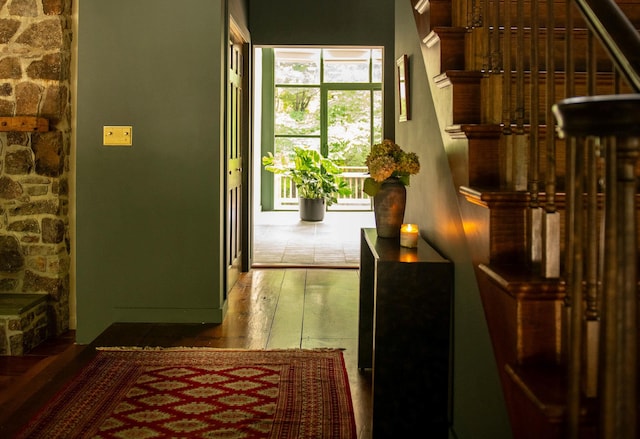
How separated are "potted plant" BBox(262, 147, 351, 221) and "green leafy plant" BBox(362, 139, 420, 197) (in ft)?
24.4

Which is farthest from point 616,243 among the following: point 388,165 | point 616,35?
point 388,165

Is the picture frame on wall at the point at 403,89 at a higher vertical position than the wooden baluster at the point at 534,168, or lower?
higher

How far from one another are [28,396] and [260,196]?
8.89 m

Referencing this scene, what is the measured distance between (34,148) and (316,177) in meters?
6.45

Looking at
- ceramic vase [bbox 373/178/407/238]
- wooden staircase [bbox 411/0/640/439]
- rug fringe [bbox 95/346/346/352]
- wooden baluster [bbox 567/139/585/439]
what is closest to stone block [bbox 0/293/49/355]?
rug fringe [bbox 95/346/346/352]

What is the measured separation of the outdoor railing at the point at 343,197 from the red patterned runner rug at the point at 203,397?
8316mm

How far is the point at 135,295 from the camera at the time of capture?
15.1 ft

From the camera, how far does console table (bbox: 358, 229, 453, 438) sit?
102 inches

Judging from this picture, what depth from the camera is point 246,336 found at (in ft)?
14.1

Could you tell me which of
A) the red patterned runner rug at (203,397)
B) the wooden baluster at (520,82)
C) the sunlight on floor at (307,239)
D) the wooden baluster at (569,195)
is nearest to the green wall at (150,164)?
the red patterned runner rug at (203,397)

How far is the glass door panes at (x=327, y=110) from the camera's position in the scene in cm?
1227

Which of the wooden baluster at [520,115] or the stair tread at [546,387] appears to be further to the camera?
the wooden baluster at [520,115]

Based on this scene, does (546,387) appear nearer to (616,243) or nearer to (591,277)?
(591,277)

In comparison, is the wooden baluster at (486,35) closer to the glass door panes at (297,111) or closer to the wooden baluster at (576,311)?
the wooden baluster at (576,311)
